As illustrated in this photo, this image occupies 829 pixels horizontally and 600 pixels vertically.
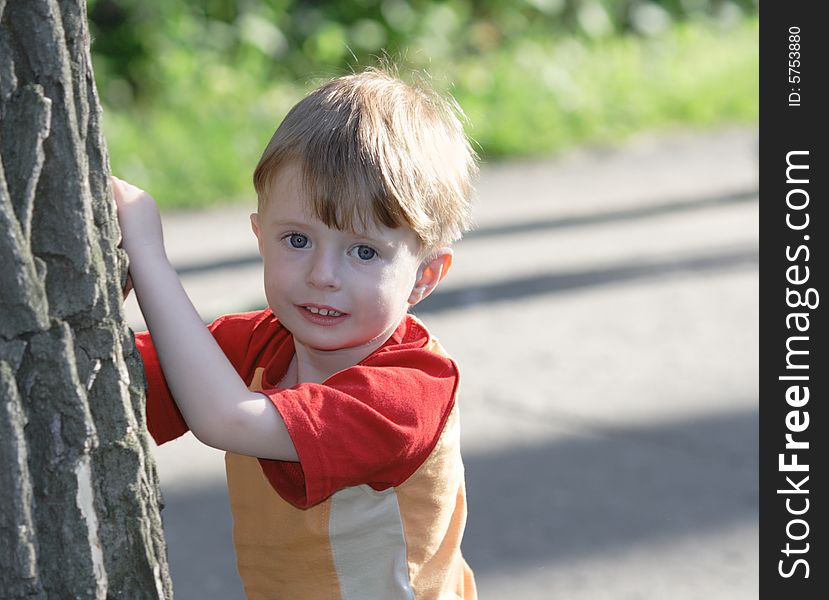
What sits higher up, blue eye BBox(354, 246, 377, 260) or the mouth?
blue eye BBox(354, 246, 377, 260)

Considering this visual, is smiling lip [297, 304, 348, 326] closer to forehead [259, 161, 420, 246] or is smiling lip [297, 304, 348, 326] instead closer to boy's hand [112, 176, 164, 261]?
forehead [259, 161, 420, 246]

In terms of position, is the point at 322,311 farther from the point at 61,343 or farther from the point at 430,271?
the point at 61,343

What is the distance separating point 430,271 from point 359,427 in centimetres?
34

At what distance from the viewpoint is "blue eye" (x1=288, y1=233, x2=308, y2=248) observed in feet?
5.90

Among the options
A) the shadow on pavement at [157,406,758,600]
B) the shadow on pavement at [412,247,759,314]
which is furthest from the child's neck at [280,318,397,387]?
the shadow on pavement at [412,247,759,314]

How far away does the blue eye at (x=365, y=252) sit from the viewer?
1790 mm

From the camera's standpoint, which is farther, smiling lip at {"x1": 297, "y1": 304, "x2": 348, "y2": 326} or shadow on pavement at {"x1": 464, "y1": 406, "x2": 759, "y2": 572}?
shadow on pavement at {"x1": 464, "y1": 406, "x2": 759, "y2": 572}

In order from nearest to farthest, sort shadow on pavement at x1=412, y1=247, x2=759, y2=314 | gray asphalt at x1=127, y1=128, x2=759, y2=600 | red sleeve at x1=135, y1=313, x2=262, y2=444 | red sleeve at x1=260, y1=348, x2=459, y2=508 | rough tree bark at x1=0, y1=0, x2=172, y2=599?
rough tree bark at x1=0, y1=0, x2=172, y2=599
red sleeve at x1=260, y1=348, x2=459, y2=508
red sleeve at x1=135, y1=313, x2=262, y2=444
gray asphalt at x1=127, y1=128, x2=759, y2=600
shadow on pavement at x1=412, y1=247, x2=759, y2=314

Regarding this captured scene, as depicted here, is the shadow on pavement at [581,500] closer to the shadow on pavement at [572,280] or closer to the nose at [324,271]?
the shadow on pavement at [572,280]
